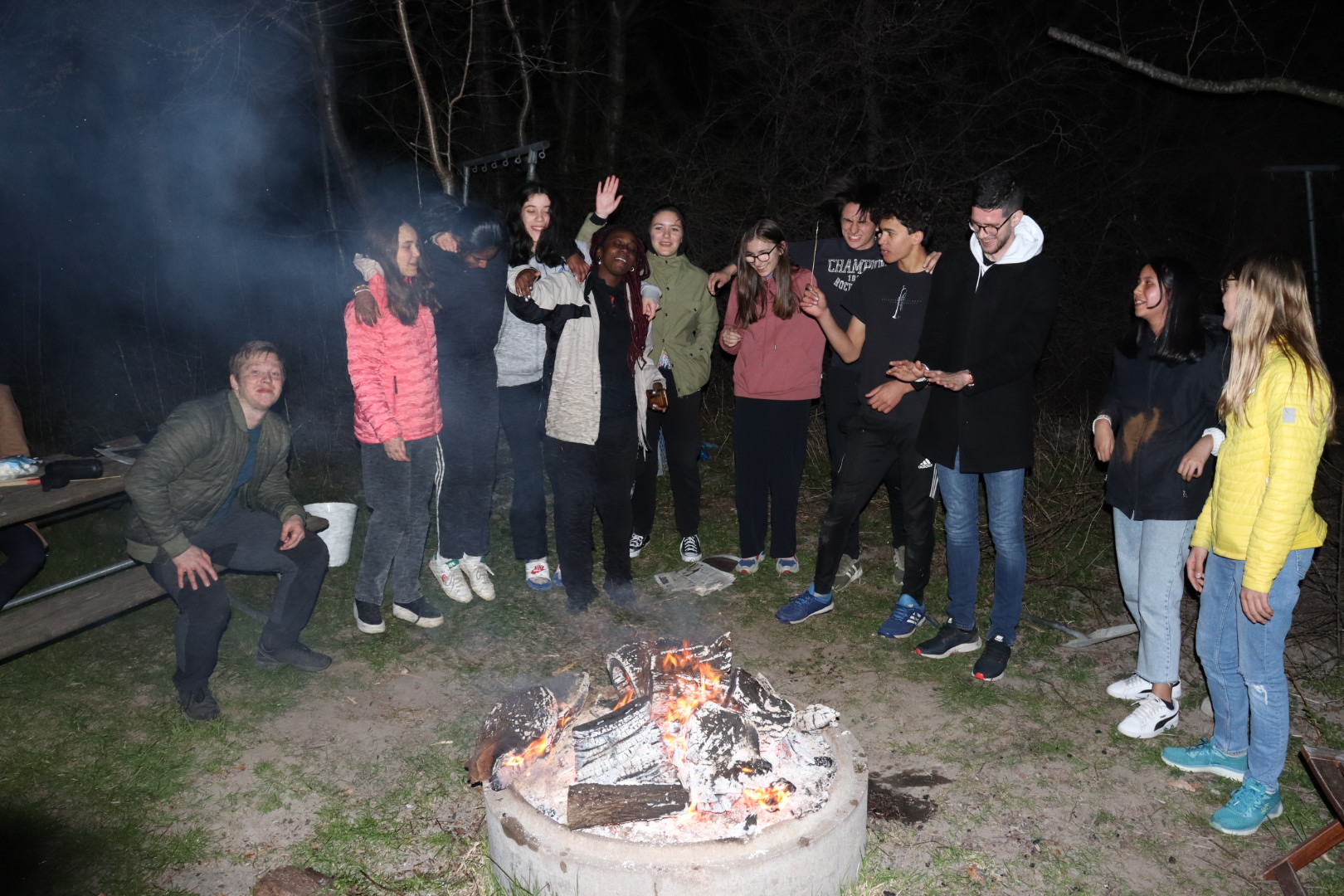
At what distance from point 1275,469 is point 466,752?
3212 mm

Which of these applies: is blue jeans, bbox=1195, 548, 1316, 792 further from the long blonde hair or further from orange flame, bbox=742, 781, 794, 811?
orange flame, bbox=742, 781, 794, 811

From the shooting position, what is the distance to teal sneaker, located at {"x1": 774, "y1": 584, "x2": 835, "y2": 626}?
16.4 feet

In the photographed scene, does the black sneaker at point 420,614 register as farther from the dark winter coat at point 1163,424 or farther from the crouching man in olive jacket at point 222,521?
the dark winter coat at point 1163,424

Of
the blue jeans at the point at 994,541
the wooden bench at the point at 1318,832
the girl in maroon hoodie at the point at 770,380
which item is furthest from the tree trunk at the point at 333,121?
the wooden bench at the point at 1318,832

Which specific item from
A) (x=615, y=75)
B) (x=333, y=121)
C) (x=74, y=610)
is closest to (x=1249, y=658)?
(x=74, y=610)

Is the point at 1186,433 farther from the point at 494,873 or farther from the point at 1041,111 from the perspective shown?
the point at 1041,111

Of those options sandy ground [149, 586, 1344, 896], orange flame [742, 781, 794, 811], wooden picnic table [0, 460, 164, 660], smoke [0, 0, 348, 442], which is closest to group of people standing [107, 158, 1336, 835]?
sandy ground [149, 586, 1344, 896]

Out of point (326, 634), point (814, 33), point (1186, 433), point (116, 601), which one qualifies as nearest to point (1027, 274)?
point (1186, 433)

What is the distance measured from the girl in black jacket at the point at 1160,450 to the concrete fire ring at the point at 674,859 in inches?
70.8

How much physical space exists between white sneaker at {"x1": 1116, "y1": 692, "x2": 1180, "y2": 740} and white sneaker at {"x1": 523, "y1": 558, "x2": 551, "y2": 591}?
308cm

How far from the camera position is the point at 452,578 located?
206 inches

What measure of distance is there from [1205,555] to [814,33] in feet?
24.7

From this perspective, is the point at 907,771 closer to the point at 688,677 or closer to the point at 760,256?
the point at 688,677

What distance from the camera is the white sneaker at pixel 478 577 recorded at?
5.25 m
